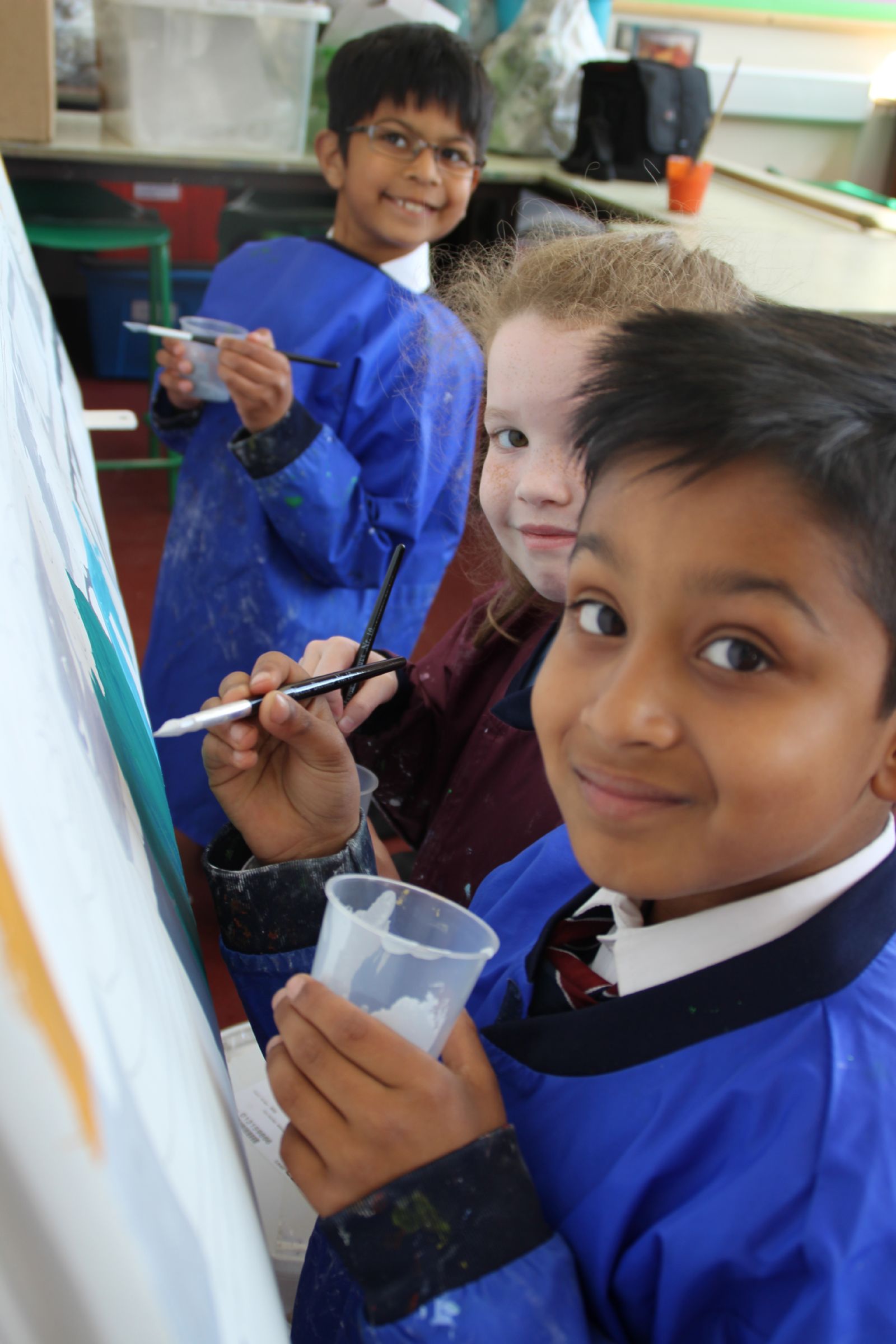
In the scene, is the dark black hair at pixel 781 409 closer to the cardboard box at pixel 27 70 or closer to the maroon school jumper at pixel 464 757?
the maroon school jumper at pixel 464 757

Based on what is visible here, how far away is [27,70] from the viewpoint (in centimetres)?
232

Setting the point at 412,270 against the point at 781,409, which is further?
the point at 412,270

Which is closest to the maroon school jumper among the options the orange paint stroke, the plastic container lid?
the orange paint stroke

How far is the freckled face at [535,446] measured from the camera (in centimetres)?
80

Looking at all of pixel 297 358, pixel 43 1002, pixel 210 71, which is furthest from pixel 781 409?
pixel 210 71

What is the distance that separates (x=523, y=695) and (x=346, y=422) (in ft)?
2.69

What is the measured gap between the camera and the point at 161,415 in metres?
1.74

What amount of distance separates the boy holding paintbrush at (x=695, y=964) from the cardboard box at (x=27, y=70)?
2.15 meters

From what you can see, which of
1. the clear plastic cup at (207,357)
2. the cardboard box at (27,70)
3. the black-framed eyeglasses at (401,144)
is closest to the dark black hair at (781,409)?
the clear plastic cup at (207,357)

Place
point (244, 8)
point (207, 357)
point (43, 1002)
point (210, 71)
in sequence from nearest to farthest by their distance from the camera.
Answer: point (43, 1002)
point (207, 357)
point (244, 8)
point (210, 71)

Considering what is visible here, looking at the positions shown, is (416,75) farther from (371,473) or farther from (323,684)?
(323,684)

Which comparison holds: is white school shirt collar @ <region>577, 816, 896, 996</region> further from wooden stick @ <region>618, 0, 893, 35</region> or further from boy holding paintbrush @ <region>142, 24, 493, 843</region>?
wooden stick @ <region>618, 0, 893, 35</region>

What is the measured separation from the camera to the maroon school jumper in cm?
96

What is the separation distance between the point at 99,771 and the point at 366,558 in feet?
3.53
